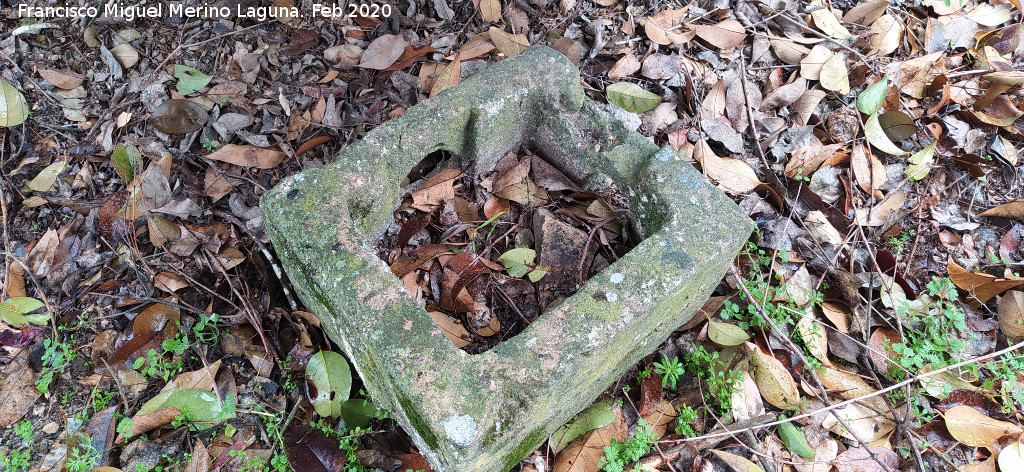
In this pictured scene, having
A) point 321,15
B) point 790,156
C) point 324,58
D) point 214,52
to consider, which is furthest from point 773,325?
point 214,52

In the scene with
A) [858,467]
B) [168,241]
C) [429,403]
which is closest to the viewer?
[429,403]

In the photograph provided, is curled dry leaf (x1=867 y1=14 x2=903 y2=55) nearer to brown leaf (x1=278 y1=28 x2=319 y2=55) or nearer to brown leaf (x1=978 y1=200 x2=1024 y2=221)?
brown leaf (x1=978 y1=200 x2=1024 y2=221)

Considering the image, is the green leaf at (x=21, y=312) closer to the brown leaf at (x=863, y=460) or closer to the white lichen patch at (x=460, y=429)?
the white lichen patch at (x=460, y=429)

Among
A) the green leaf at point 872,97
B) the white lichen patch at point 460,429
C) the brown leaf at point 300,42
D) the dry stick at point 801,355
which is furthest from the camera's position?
the brown leaf at point 300,42

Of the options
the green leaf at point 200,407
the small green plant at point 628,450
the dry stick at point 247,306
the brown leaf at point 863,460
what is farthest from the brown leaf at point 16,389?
the brown leaf at point 863,460

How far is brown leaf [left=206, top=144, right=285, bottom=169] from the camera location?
2.48m

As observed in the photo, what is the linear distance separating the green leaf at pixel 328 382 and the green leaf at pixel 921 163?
235 centimetres

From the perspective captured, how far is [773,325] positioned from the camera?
2.07 meters

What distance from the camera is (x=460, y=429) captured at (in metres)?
1.48

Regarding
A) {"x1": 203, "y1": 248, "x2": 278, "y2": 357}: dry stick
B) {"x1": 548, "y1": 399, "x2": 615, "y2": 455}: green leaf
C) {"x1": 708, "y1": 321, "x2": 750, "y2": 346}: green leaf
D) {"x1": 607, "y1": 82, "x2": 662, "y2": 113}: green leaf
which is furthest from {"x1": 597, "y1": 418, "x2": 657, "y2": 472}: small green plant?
{"x1": 607, "y1": 82, "x2": 662, "y2": 113}: green leaf

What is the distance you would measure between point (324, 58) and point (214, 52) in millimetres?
535

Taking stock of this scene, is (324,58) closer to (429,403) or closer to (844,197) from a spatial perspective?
(429,403)

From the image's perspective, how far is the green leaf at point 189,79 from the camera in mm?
2693

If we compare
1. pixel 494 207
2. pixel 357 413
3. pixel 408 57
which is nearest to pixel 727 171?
pixel 494 207
